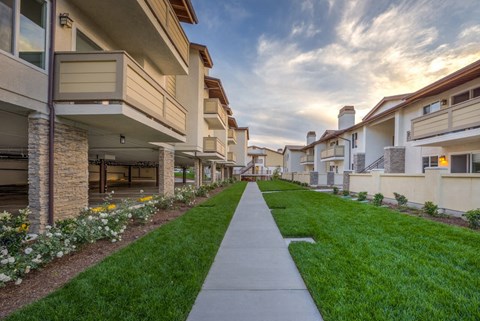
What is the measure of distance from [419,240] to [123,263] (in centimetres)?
637

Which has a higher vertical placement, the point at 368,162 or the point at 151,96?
the point at 151,96

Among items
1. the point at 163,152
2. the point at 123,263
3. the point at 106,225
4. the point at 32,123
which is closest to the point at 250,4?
the point at 163,152

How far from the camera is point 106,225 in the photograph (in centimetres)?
632

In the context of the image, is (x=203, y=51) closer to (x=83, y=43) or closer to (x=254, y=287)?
(x=83, y=43)

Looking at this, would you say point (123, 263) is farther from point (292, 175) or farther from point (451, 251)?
point (292, 175)

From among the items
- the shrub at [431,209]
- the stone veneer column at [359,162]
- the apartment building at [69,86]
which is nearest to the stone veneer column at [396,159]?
the stone veneer column at [359,162]

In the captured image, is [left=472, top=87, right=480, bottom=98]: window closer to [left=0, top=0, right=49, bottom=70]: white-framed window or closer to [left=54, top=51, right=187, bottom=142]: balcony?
[left=54, top=51, right=187, bottom=142]: balcony

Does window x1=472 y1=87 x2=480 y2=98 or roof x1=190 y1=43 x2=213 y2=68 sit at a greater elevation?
roof x1=190 y1=43 x2=213 y2=68

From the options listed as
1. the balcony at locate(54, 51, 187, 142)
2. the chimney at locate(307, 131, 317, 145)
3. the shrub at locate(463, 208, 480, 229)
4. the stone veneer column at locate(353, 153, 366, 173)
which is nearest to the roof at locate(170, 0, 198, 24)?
the balcony at locate(54, 51, 187, 142)

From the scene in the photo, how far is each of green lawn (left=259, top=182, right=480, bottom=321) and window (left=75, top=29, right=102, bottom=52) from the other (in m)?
7.84

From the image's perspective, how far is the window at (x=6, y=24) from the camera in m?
5.28

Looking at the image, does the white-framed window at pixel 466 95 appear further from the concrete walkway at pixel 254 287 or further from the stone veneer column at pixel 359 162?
the concrete walkway at pixel 254 287

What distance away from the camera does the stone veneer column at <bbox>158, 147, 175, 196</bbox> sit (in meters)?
12.6

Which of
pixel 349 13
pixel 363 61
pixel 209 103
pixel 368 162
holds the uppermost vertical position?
pixel 349 13
